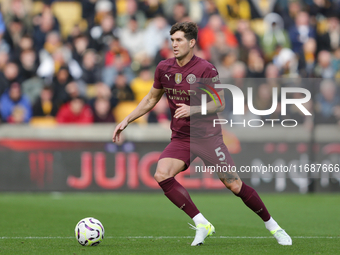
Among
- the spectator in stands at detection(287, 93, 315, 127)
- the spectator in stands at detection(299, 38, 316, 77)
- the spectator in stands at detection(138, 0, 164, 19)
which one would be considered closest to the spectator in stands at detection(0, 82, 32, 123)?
the spectator in stands at detection(138, 0, 164, 19)

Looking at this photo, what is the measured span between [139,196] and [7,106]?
11.9 feet

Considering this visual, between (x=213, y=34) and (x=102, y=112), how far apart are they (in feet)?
12.8

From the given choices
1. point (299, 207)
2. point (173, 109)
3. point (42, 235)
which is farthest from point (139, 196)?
point (173, 109)

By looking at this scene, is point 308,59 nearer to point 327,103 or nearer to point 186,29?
point 327,103

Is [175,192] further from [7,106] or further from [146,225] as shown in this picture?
[7,106]

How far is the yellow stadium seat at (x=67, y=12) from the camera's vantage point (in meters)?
16.1

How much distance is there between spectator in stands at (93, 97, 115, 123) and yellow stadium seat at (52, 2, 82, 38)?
406cm

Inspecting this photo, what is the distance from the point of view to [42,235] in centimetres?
688

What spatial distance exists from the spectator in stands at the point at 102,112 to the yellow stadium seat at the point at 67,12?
4.06 meters

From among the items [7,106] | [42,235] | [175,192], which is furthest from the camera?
[7,106]

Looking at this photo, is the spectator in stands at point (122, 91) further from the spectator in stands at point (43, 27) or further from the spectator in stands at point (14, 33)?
the spectator in stands at point (14, 33)

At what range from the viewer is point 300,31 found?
15.3 meters

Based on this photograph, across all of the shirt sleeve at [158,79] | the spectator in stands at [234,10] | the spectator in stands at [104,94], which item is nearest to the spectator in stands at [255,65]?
the spectator in stands at [234,10]

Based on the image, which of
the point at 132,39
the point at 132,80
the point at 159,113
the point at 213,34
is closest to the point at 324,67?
the point at 213,34
